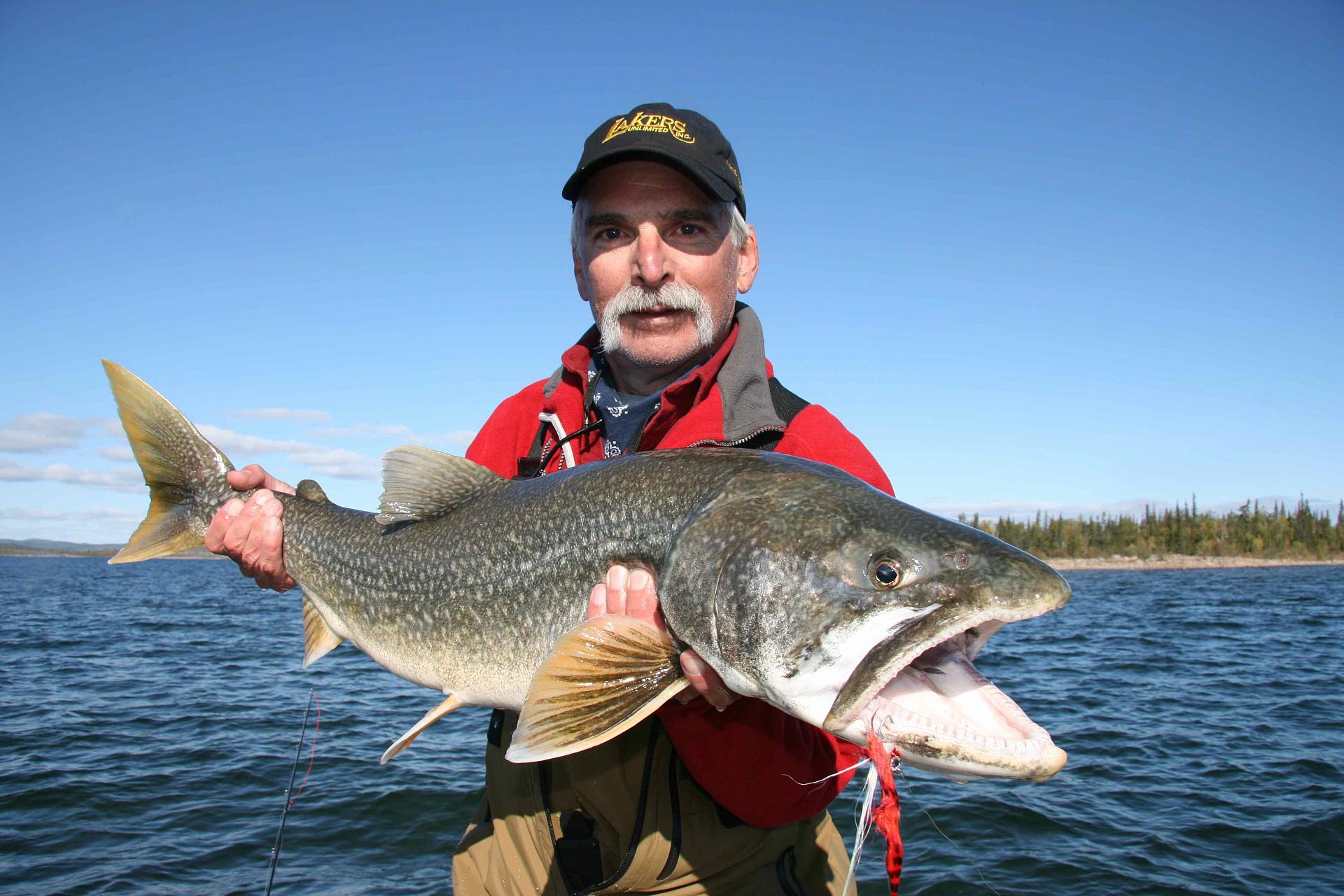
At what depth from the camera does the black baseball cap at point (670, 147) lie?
3.25 meters

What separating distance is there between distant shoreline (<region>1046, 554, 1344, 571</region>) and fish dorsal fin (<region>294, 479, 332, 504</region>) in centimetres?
7496

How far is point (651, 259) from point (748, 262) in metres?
0.69

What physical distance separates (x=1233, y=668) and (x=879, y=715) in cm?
2032

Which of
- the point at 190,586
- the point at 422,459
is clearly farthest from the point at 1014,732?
the point at 190,586

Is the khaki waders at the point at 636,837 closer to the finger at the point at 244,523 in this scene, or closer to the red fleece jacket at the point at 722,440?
the red fleece jacket at the point at 722,440

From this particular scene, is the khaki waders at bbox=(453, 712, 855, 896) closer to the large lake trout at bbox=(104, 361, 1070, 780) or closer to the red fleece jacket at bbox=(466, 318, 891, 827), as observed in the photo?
the red fleece jacket at bbox=(466, 318, 891, 827)

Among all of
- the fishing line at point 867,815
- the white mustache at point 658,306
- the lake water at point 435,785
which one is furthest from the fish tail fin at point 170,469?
the lake water at point 435,785

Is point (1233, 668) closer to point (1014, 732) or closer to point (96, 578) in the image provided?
point (1014, 732)

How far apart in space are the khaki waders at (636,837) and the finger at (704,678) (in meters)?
0.53

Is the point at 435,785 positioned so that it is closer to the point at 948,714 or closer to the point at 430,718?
the point at 430,718

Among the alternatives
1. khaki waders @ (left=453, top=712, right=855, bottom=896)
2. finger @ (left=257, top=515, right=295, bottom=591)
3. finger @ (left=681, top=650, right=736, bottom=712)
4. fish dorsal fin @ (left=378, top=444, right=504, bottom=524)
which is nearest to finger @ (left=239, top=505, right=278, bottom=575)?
finger @ (left=257, top=515, right=295, bottom=591)

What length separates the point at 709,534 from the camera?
8.06 ft

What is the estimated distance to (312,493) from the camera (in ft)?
12.9

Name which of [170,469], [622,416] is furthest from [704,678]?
[170,469]
